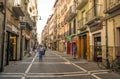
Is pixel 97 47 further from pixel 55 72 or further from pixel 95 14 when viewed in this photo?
pixel 55 72

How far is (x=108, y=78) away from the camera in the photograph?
43.4 feet

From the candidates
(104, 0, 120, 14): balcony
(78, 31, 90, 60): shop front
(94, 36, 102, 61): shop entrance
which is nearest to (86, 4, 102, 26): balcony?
(94, 36, 102, 61): shop entrance

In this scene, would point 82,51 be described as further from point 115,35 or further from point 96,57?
point 115,35

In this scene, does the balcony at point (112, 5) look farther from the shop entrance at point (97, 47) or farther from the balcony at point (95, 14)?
the shop entrance at point (97, 47)

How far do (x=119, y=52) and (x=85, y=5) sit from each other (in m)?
14.0

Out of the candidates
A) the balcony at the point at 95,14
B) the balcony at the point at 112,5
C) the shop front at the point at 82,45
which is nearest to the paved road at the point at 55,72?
the balcony at the point at 112,5

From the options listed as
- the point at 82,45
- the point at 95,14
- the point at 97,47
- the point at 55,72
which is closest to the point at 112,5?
the point at 55,72

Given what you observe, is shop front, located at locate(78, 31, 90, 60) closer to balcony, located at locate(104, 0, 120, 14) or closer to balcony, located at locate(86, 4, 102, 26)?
balcony, located at locate(86, 4, 102, 26)

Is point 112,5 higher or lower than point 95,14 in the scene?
lower

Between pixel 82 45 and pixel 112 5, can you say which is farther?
pixel 82 45

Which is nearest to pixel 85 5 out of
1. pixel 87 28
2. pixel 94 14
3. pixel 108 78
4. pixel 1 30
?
pixel 87 28

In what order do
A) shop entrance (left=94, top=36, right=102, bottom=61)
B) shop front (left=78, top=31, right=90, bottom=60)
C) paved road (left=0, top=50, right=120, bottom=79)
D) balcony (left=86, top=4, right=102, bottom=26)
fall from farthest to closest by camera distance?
shop front (left=78, top=31, right=90, bottom=60) → shop entrance (left=94, top=36, right=102, bottom=61) → balcony (left=86, top=4, right=102, bottom=26) → paved road (left=0, top=50, right=120, bottom=79)

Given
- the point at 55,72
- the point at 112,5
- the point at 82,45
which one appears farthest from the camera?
the point at 82,45

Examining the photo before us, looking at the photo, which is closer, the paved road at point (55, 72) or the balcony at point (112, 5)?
the paved road at point (55, 72)
